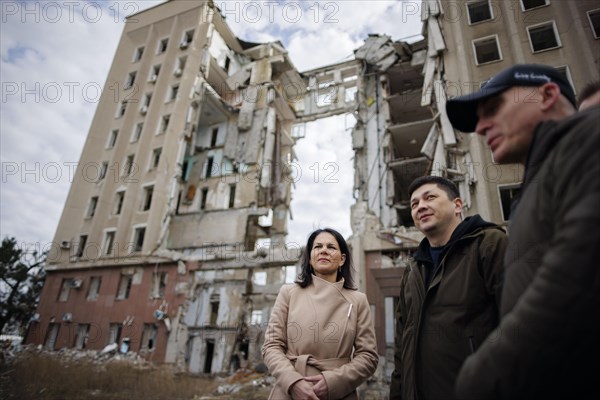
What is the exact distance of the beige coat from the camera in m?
2.58

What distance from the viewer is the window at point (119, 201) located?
74.6 ft

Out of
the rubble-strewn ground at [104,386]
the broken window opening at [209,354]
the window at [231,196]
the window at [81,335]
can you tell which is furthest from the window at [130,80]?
the rubble-strewn ground at [104,386]

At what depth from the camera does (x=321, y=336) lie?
2.77 meters

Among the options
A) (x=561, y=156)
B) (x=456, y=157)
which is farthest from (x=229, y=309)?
(x=561, y=156)

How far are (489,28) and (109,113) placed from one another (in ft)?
93.2

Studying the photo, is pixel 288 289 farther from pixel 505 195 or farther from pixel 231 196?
pixel 231 196

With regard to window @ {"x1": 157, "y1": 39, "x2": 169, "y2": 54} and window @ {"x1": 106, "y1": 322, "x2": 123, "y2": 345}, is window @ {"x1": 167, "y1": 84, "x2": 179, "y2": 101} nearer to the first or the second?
window @ {"x1": 157, "y1": 39, "x2": 169, "y2": 54}

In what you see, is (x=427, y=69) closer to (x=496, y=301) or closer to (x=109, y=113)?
(x=496, y=301)

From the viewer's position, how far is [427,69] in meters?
16.1

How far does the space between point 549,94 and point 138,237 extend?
77.3 ft

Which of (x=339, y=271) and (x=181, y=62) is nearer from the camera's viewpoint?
(x=339, y=271)

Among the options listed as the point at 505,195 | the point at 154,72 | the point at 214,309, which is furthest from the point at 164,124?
the point at 505,195

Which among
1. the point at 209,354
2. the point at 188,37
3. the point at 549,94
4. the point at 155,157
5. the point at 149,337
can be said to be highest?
the point at 188,37

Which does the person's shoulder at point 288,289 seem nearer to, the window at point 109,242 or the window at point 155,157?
the window at point 109,242
